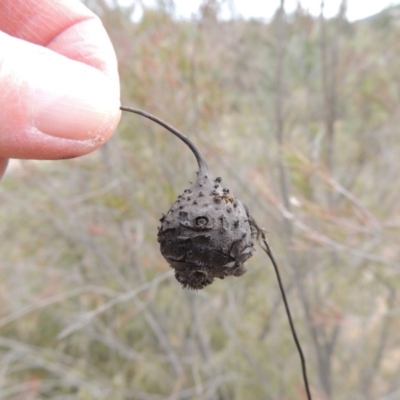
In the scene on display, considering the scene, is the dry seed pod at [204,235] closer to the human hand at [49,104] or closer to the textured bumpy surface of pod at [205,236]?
Result: the textured bumpy surface of pod at [205,236]

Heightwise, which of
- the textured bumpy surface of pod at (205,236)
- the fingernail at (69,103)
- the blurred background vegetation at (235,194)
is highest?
the fingernail at (69,103)

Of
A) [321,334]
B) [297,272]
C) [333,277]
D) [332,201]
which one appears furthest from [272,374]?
[332,201]

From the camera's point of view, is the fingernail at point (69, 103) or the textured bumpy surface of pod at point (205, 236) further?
the fingernail at point (69, 103)

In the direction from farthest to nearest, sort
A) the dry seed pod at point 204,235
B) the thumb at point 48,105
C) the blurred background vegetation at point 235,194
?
the blurred background vegetation at point 235,194 → the thumb at point 48,105 → the dry seed pod at point 204,235

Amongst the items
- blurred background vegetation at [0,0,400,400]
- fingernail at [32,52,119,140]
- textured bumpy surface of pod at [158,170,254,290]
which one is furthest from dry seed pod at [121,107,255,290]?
blurred background vegetation at [0,0,400,400]

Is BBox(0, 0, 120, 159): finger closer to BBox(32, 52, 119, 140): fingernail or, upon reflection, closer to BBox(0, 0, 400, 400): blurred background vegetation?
BBox(32, 52, 119, 140): fingernail

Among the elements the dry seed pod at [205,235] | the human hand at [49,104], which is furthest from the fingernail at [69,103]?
the dry seed pod at [205,235]
